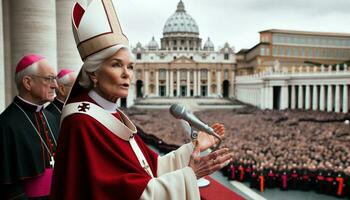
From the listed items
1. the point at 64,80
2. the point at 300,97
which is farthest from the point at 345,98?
the point at 64,80

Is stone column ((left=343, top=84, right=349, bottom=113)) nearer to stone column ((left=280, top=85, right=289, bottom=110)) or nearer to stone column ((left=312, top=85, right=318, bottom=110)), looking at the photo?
stone column ((left=312, top=85, right=318, bottom=110))

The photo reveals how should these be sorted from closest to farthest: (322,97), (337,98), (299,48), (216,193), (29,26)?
(216,193), (29,26), (337,98), (322,97), (299,48)

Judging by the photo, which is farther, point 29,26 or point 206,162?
point 29,26

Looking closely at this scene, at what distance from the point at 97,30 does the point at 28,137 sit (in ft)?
5.40

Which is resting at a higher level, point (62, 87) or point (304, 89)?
point (62, 87)

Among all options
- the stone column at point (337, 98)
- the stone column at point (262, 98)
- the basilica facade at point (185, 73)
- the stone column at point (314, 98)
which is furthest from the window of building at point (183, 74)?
the stone column at point (337, 98)

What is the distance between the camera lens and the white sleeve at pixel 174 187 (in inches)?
95.1

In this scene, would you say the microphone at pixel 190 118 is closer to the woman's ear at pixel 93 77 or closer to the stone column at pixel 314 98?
the woman's ear at pixel 93 77

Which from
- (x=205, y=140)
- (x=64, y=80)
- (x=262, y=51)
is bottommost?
(x=205, y=140)

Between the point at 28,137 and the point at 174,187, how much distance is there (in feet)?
6.53

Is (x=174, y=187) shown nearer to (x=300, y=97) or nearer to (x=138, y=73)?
(x=300, y=97)

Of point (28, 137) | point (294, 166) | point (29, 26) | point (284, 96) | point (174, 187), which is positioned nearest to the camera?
point (174, 187)

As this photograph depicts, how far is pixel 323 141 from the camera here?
21.9 m

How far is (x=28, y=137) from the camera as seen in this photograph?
12.2ft
